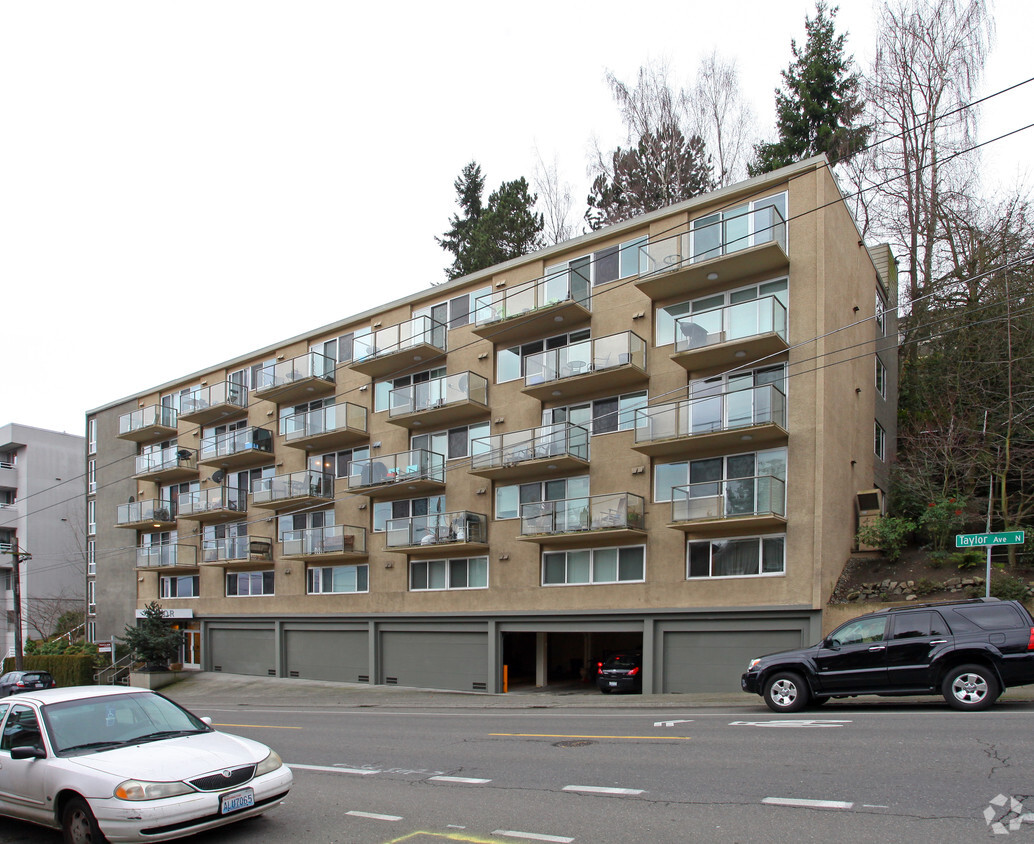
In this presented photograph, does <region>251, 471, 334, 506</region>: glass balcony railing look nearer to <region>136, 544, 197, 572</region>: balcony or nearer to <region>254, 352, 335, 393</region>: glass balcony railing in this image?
<region>254, 352, 335, 393</region>: glass balcony railing

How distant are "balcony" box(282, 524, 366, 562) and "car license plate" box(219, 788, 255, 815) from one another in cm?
2350

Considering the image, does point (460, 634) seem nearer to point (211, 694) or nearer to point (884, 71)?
point (211, 694)

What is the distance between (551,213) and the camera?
4759 centimetres

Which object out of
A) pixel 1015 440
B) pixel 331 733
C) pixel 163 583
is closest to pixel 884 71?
pixel 1015 440

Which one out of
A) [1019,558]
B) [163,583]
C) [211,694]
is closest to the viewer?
[1019,558]

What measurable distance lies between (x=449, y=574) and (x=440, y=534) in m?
1.80

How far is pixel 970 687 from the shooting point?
12.9 meters

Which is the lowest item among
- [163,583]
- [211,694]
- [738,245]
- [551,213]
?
[211,694]

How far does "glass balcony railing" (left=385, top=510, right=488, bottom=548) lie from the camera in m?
27.0

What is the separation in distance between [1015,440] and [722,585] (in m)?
8.79

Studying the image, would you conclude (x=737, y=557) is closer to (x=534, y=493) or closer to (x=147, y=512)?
(x=534, y=493)

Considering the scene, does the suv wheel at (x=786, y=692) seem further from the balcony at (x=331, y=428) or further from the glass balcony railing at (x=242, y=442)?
the glass balcony railing at (x=242, y=442)

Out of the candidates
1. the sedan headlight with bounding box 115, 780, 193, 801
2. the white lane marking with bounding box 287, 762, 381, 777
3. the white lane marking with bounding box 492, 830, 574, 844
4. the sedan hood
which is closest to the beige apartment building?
the white lane marking with bounding box 287, 762, 381, 777

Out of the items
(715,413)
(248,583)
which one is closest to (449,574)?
(715,413)
